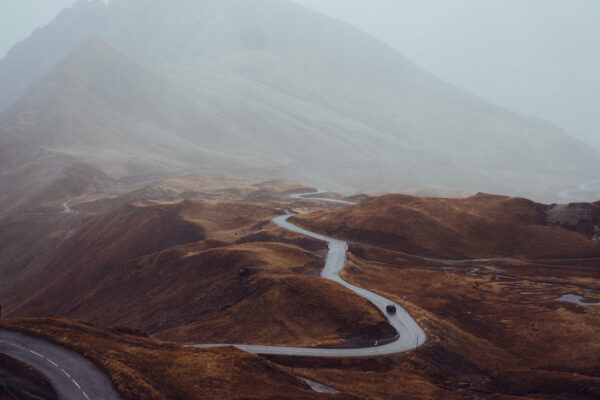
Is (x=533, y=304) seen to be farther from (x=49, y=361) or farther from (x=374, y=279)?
→ (x=49, y=361)

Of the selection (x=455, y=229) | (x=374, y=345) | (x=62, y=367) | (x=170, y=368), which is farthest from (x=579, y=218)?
(x=62, y=367)

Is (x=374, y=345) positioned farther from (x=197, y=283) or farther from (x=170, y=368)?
(x=197, y=283)

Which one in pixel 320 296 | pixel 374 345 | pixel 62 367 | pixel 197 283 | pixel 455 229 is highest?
pixel 455 229

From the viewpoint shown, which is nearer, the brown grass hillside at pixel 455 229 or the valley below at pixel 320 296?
the valley below at pixel 320 296

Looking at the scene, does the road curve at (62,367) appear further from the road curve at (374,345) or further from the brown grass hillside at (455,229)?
the brown grass hillside at (455,229)

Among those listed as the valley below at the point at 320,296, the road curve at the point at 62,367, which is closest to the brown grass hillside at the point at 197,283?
the valley below at the point at 320,296

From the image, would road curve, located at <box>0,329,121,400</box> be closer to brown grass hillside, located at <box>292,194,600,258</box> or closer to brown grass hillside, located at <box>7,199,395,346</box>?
brown grass hillside, located at <box>7,199,395,346</box>
